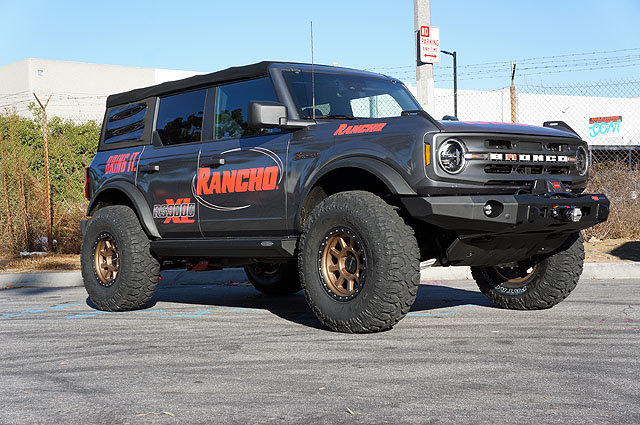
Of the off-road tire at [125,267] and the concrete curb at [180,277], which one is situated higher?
the off-road tire at [125,267]

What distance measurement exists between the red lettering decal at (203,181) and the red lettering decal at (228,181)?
18 cm

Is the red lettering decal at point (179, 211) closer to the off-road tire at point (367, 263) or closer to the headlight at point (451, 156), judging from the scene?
the off-road tire at point (367, 263)

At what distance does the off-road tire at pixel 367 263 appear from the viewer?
5418 millimetres

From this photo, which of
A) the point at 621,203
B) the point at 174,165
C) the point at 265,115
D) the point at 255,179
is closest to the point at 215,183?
the point at 255,179

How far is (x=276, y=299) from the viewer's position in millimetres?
8516

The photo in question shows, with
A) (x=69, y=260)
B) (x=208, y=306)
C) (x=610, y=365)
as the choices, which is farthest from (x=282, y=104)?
(x=69, y=260)

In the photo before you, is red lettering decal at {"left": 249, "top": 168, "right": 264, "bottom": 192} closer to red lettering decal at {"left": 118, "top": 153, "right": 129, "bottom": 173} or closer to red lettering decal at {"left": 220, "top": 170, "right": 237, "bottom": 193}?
red lettering decal at {"left": 220, "top": 170, "right": 237, "bottom": 193}

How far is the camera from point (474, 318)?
21.2 ft

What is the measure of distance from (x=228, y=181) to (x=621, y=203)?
328 inches

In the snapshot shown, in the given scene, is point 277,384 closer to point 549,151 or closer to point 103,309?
point 549,151

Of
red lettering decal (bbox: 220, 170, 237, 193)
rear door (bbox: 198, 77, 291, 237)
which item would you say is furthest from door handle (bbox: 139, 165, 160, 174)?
red lettering decal (bbox: 220, 170, 237, 193)

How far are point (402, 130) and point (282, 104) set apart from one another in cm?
115

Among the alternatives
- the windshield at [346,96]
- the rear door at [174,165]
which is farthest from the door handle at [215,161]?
the windshield at [346,96]

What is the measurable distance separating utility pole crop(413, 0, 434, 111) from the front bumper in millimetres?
6134
